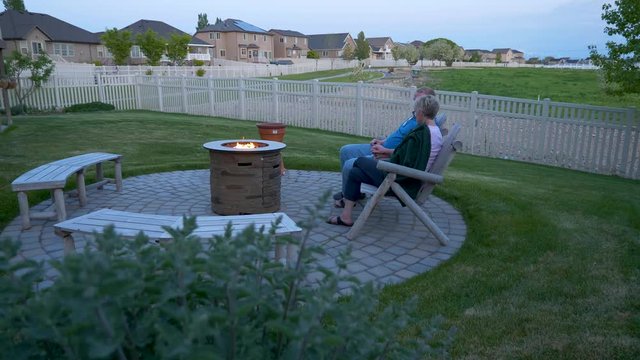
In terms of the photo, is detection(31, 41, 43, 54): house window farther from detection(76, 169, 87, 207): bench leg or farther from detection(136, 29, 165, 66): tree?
detection(76, 169, 87, 207): bench leg

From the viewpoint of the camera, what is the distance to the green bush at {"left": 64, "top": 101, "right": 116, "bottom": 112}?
17.1 meters

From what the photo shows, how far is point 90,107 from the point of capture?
56.4 ft

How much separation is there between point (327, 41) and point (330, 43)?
131 cm

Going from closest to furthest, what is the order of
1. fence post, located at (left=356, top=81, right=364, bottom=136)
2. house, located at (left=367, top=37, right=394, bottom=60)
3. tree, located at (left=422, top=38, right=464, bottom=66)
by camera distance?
fence post, located at (left=356, top=81, right=364, bottom=136) < tree, located at (left=422, top=38, right=464, bottom=66) < house, located at (left=367, top=37, right=394, bottom=60)

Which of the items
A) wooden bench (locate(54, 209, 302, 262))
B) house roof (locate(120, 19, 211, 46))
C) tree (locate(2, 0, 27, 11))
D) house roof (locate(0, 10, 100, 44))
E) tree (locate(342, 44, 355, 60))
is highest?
tree (locate(2, 0, 27, 11))

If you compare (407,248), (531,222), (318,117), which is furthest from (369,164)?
(318,117)

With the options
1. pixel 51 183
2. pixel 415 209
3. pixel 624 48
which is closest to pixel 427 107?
pixel 415 209

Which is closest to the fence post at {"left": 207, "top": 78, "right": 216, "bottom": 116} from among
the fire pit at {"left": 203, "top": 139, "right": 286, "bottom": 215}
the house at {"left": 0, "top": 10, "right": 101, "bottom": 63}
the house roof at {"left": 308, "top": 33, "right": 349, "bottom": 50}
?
the fire pit at {"left": 203, "top": 139, "right": 286, "bottom": 215}

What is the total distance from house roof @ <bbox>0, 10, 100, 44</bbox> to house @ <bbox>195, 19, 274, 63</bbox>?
2240 cm

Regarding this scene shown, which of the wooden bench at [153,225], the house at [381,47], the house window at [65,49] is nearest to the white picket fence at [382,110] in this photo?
the wooden bench at [153,225]

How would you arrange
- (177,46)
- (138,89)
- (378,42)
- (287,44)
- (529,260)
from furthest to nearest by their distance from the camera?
(378,42), (287,44), (177,46), (138,89), (529,260)

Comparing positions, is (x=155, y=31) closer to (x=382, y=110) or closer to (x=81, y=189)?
(x=382, y=110)

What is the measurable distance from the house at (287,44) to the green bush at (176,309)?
291 feet

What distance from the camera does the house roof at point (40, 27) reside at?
4419cm
